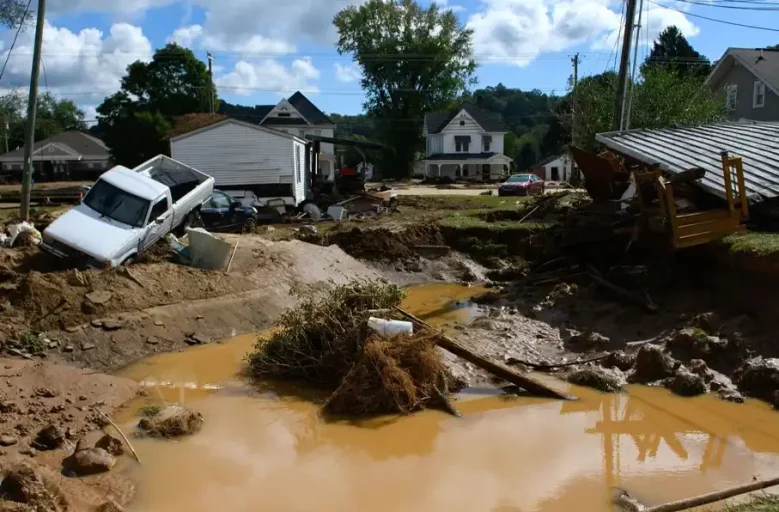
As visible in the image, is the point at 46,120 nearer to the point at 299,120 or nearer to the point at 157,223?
the point at 299,120

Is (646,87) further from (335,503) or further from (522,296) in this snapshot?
(335,503)

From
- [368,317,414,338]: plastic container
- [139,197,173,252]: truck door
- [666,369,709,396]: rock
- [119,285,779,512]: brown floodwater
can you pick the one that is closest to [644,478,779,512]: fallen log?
[119,285,779,512]: brown floodwater

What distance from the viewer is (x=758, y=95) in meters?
39.1

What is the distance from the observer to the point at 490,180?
62906mm

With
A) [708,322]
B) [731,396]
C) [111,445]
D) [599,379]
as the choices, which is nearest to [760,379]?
[731,396]

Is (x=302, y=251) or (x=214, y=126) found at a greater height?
(x=214, y=126)

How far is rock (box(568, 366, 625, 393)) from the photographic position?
1104cm

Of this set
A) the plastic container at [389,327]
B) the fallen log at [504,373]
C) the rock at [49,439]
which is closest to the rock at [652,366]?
the fallen log at [504,373]

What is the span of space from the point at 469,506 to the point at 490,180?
5667cm

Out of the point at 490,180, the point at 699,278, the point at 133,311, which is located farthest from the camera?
the point at 490,180

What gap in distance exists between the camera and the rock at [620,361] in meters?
11.8

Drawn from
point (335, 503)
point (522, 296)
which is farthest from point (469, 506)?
point (522, 296)

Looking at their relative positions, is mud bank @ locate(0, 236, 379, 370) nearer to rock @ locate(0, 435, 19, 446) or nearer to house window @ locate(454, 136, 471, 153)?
rock @ locate(0, 435, 19, 446)

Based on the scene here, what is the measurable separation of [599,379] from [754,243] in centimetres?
431
